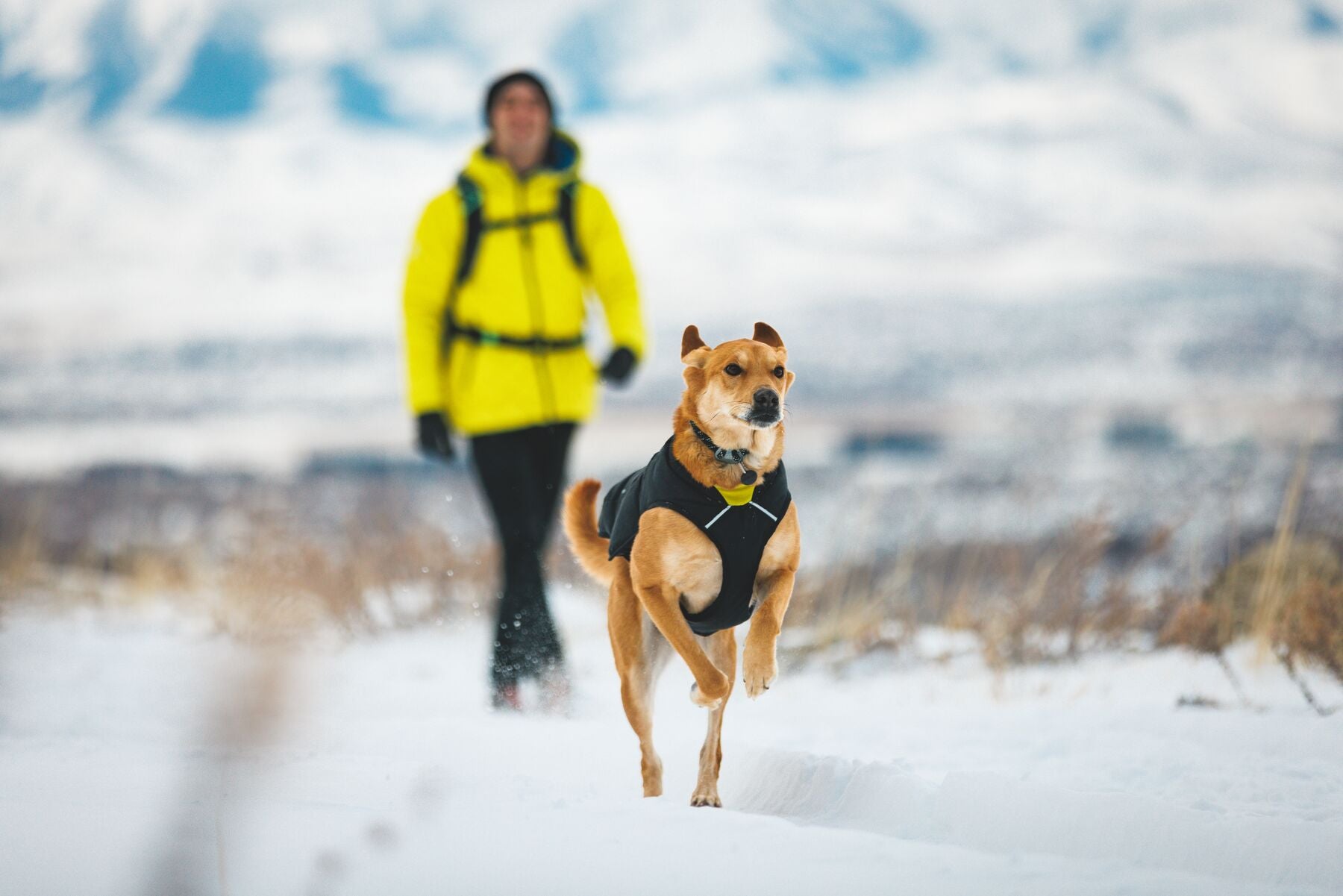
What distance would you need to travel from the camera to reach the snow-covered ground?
6.23 feet

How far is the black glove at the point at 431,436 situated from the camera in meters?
4.30

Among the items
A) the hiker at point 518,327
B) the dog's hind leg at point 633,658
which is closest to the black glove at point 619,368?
the hiker at point 518,327

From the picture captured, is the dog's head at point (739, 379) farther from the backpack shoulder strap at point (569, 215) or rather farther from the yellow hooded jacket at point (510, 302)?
the backpack shoulder strap at point (569, 215)

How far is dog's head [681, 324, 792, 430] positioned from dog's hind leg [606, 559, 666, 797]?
529 millimetres

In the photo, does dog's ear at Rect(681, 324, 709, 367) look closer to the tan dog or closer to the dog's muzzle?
the tan dog

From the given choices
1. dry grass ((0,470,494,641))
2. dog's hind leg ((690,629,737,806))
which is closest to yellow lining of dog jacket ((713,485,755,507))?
dog's hind leg ((690,629,737,806))

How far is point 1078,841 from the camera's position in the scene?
93.3 inches

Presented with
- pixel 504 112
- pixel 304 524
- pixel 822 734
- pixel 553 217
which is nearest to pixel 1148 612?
pixel 822 734

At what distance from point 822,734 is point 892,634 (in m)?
2.25

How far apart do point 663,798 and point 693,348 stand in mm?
1201

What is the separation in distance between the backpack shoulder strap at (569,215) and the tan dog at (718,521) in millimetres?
1719

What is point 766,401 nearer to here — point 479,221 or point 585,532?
point 585,532

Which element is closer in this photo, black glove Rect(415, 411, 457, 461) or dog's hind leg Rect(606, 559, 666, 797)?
dog's hind leg Rect(606, 559, 666, 797)

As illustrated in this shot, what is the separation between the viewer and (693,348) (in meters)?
2.72
